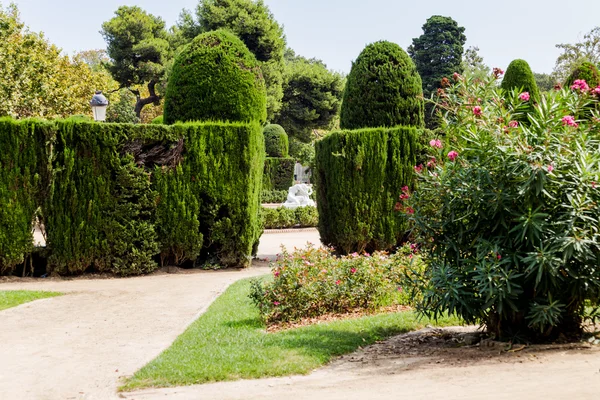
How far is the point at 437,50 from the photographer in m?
48.6

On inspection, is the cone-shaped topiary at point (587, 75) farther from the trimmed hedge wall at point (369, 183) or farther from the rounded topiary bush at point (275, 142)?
the rounded topiary bush at point (275, 142)

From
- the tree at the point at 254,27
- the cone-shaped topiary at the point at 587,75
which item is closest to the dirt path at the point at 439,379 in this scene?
the cone-shaped topiary at the point at 587,75

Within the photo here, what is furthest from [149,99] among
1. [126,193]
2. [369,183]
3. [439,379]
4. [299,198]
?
[439,379]

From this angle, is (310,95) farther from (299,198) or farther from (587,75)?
(587,75)

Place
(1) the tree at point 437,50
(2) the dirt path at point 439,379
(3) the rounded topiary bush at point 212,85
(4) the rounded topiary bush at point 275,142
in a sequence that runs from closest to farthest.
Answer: (2) the dirt path at point 439,379 → (3) the rounded topiary bush at point 212,85 → (4) the rounded topiary bush at point 275,142 → (1) the tree at point 437,50

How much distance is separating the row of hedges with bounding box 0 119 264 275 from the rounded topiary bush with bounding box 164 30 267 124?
699 millimetres

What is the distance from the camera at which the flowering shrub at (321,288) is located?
25.6 ft

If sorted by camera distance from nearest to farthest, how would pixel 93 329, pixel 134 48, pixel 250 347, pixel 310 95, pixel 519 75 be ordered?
1. pixel 250 347
2. pixel 93 329
3. pixel 519 75
4. pixel 134 48
5. pixel 310 95

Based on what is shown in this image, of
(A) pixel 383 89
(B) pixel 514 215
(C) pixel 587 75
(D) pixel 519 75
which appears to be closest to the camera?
(B) pixel 514 215

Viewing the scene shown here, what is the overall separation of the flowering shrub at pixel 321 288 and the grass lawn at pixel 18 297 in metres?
4.47

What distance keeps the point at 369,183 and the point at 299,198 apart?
13608 millimetres

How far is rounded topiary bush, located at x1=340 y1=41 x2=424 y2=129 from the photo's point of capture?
47.2ft

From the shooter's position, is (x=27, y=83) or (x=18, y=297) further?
(x=27, y=83)

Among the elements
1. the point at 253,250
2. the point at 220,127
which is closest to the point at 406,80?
the point at 220,127
